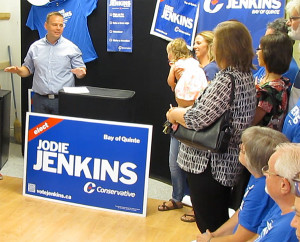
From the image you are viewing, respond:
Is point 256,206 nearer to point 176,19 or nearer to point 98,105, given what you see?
point 98,105

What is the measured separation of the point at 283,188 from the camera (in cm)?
152

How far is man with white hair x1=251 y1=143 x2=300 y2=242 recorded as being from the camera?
1463 mm

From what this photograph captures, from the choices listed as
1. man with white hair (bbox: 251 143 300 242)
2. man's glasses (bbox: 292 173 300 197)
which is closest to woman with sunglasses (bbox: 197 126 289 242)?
man with white hair (bbox: 251 143 300 242)

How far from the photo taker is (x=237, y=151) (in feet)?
7.68

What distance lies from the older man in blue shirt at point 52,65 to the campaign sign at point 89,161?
712 mm

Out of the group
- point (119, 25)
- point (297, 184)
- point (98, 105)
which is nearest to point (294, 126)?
point (297, 184)

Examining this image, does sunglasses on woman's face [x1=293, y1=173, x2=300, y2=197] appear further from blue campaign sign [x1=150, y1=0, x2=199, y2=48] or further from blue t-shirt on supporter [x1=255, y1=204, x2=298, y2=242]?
blue campaign sign [x1=150, y1=0, x2=199, y2=48]

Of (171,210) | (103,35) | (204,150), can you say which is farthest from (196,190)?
(103,35)

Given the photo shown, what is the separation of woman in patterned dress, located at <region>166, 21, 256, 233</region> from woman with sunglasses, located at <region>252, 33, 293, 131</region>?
121 millimetres

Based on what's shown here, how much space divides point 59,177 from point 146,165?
744 millimetres

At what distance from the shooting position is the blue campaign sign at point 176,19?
12.6 feet

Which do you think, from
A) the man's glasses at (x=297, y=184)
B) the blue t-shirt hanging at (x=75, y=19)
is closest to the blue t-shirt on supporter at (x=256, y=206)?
the man's glasses at (x=297, y=184)

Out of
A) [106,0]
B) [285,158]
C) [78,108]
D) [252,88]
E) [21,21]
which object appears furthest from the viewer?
[21,21]

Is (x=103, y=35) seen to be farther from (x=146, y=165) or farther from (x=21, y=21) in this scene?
(x=146, y=165)
